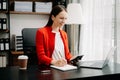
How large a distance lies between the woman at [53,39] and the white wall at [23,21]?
1.94 metres

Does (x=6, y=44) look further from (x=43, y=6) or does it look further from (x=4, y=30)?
(x=43, y=6)

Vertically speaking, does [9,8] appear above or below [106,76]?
above

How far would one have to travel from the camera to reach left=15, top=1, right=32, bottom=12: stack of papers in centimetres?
420

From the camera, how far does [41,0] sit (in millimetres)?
4508

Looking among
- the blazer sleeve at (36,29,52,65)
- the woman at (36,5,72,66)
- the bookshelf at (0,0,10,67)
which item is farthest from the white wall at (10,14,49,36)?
the blazer sleeve at (36,29,52,65)

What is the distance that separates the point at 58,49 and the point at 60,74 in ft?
2.25

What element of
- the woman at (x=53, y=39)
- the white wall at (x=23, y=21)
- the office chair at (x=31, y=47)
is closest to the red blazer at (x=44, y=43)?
the woman at (x=53, y=39)

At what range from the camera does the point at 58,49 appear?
102 inches

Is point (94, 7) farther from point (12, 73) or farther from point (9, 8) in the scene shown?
point (12, 73)

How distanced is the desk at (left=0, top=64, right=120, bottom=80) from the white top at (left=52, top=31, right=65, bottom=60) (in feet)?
1.51

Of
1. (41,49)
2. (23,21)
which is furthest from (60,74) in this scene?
(23,21)

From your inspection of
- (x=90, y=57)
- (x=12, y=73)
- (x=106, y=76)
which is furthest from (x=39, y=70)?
(x=90, y=57)

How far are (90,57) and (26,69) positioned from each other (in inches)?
67.2

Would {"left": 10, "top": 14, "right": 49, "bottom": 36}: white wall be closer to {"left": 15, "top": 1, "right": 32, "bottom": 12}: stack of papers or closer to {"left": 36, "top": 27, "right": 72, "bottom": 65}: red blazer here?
{"left": 15, "top": 1, "right": 32, "bottom": 12}: stack of papers
